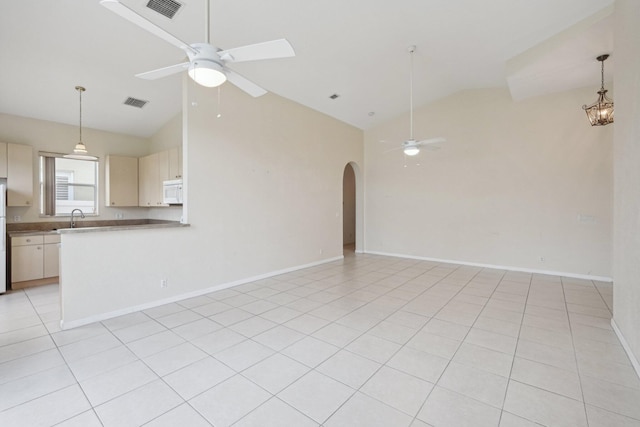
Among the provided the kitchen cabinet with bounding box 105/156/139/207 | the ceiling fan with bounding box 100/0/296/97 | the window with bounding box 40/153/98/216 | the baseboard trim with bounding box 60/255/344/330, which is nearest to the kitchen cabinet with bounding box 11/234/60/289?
the window with bounding box 40/153/98/216

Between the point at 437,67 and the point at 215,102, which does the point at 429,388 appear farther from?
the point at 437,67

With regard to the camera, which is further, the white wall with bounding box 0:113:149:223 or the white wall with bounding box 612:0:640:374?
the white wall with bounding box 0:113:149:223

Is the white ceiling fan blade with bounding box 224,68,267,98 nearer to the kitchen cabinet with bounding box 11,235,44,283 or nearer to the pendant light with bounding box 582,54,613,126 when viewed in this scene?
the pendant light with bounding box 582,54,613,126

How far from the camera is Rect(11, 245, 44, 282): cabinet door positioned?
460cm

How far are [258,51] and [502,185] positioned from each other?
574cm

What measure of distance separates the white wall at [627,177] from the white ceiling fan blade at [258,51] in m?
2.94

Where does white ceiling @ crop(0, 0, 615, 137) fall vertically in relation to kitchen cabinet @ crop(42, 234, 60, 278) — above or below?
above

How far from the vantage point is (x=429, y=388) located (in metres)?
2.09

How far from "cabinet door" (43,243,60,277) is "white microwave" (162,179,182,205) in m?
2.16

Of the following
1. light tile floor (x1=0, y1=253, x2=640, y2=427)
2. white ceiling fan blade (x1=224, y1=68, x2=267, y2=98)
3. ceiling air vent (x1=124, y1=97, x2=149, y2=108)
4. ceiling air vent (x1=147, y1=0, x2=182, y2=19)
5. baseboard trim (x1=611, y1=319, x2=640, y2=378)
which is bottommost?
light tile floor (x1=0, y1=253, x2=640, y2=427)

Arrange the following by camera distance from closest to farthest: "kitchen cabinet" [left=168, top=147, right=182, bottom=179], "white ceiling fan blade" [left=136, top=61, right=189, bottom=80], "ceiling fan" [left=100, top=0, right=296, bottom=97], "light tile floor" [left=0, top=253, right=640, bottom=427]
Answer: "light tile floor" [left=0, top=253, right=640, bottom=427]
"ceiling fan" [left=100, top=0, right=296, bottom=97]
"white ceiling fan blade" [left=136, top=61, right=189, bottom=80]
"kitchen cabinet" [left=168, top=147, right=182, bottom=179]

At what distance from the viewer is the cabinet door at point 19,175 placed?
4645 millimetres

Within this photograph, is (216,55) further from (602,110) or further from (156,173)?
(602,110)

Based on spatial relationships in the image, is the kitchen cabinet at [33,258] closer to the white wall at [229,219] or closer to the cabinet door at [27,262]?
the cabinet door at [27,262]
